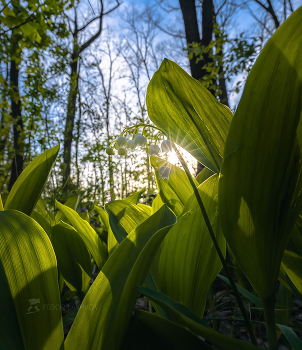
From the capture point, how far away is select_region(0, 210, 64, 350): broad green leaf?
0.34 meters

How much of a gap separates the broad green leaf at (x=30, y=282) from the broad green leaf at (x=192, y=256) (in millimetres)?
225

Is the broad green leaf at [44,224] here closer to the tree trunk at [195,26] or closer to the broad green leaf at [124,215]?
the broad green leaf at [124,215]

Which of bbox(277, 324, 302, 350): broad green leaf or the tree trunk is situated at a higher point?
the tree trunk

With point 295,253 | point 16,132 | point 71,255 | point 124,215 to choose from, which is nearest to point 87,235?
point 71,255

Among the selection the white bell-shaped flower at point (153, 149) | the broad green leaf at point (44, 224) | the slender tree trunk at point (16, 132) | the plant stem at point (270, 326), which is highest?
the slender tree trunk at point (16, 132)

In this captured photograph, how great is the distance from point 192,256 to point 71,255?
0.42m

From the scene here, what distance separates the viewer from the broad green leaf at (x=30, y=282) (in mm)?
342

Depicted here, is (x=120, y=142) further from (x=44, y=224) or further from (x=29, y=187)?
(x=44, y=224)

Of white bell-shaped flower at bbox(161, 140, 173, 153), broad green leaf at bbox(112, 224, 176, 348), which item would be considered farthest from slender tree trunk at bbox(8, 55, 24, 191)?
broad green leaf at bbox(112, 224, 176, 348)

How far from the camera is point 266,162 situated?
29cm

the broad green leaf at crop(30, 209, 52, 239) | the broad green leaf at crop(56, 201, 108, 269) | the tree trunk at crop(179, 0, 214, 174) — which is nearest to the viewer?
the broad green leaf at crop(56, 201, 108, 269)

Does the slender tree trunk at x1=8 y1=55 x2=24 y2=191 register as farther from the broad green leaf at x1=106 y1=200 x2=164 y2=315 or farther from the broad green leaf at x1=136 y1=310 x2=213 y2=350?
the broad green leaf at x1=136 y1=310 x2=213 y2=350

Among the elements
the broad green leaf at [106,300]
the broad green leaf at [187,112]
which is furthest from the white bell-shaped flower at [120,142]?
the broad green leaf at [106,300]

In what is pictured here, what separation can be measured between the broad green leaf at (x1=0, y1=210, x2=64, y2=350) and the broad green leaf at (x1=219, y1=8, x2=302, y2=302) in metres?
0.32
